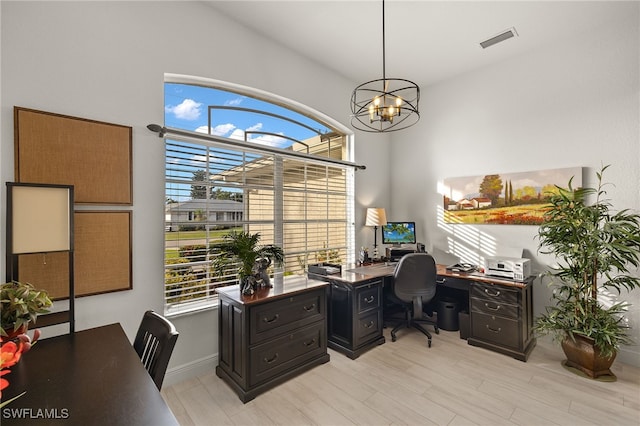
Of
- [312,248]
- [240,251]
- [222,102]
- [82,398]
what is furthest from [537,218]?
[82,398]

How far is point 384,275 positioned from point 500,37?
2914mm

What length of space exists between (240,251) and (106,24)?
6.68 feet

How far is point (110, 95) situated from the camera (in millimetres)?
2227

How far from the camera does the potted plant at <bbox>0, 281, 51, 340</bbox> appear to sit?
130 centimetres

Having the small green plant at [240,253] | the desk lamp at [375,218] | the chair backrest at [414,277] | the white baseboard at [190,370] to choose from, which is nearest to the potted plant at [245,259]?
the small green plant at [240,253]

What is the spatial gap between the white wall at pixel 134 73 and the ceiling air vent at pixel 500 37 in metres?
2.50

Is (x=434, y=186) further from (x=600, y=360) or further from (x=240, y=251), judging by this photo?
(x=240, y=251)

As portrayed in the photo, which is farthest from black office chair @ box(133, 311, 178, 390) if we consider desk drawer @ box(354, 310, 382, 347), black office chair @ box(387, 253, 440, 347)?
black office chair @ box(387, 253, 440, 347)

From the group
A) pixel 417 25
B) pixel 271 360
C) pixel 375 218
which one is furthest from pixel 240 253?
pixel 417 25

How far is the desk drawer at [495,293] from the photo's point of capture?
2.99 meters

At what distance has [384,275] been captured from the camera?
329 cm

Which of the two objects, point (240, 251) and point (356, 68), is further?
point (356, 68)

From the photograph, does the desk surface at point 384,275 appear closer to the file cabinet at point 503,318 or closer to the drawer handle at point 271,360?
the file cabinet at point 503,318

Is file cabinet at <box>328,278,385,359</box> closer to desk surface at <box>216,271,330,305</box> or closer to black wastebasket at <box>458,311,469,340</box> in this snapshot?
desk surface at <box>216,271,330,305</box>
